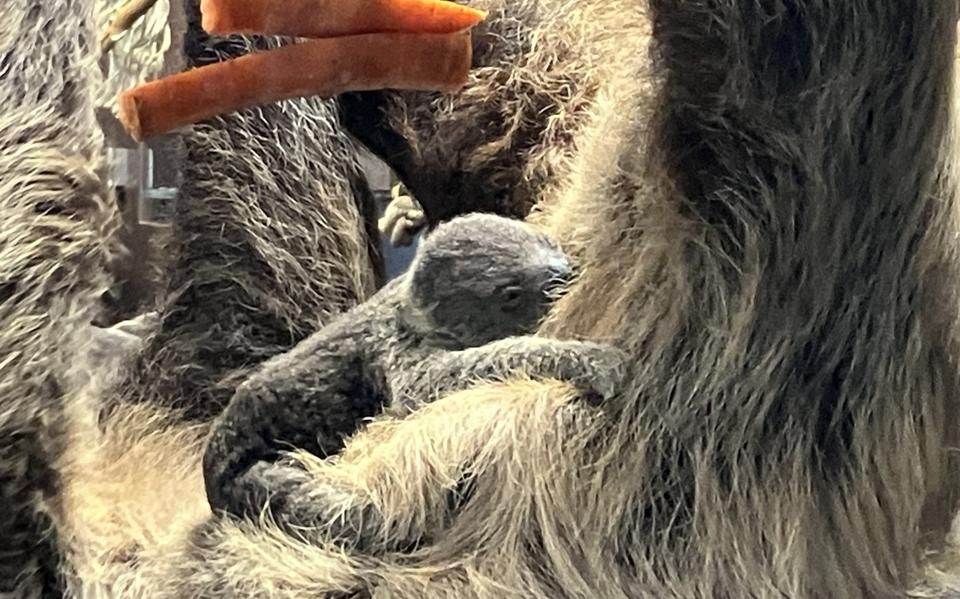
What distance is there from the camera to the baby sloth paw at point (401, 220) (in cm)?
117

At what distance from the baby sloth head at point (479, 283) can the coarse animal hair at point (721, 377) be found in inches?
1.1

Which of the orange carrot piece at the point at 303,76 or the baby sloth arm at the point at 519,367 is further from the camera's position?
the orange carrot piece at the point at 303,76

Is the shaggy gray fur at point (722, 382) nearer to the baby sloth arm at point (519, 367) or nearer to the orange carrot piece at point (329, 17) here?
the baby sloth arm at point (519, 367)

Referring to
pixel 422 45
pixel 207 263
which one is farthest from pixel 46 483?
pixel 422 45

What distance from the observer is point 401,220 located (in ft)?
3.88

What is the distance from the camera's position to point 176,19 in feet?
3.67

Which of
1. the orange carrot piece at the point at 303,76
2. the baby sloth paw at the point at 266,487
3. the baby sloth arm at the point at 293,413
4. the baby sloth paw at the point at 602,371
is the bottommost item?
the baby sloth paw at the point at 266,487

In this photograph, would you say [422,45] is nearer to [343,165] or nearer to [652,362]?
[652,362]

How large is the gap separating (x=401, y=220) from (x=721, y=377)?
1.83ft

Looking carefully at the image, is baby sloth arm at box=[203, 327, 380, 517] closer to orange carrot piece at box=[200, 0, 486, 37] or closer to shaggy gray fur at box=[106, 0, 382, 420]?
orange carrot piece at box=[200, 0, 486, 37]

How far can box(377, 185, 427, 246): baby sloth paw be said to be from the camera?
1.17m

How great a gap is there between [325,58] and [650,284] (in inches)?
9.7

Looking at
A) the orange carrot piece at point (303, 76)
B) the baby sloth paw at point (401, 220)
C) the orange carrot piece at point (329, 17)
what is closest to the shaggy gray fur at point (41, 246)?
the orange carrot piece at point (303, 76)

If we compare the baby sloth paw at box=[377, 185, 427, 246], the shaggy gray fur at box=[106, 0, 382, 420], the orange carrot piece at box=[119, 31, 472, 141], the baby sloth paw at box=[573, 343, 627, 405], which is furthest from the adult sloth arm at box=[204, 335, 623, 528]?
the baby sloth paw at box=[377, 185, 427, 246]
